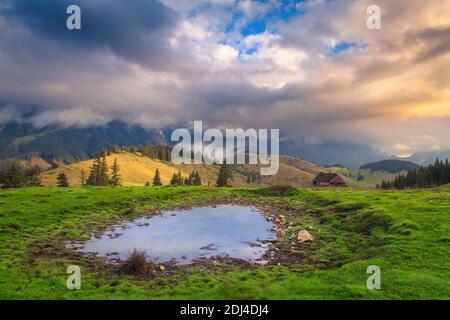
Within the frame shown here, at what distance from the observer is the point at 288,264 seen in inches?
977

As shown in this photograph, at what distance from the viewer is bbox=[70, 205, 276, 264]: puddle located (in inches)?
1100

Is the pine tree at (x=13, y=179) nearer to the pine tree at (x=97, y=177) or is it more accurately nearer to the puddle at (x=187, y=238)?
the pine tree at (x=97, y=177)

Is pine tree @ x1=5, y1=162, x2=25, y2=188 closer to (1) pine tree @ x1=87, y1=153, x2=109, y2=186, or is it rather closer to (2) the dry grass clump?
(1) pine tree @ x1=87, y1=153, x2=109, y2=186

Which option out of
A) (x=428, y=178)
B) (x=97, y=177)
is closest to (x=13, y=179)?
(x=97, y=177)

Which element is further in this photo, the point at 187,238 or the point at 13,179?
the point at 13,179

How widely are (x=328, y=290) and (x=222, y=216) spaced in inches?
1165

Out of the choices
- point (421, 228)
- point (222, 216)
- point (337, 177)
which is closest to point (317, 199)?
point (222, 216)

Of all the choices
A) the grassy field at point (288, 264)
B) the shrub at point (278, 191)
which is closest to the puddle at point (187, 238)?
the grassy field at point (288, 264)

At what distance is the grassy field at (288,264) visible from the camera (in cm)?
1878

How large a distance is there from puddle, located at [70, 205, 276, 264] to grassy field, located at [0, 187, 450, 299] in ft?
8.62

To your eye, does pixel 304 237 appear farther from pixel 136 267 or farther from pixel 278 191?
pixel 278 191

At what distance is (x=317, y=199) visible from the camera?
61.9 metres

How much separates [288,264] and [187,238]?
12060mm
